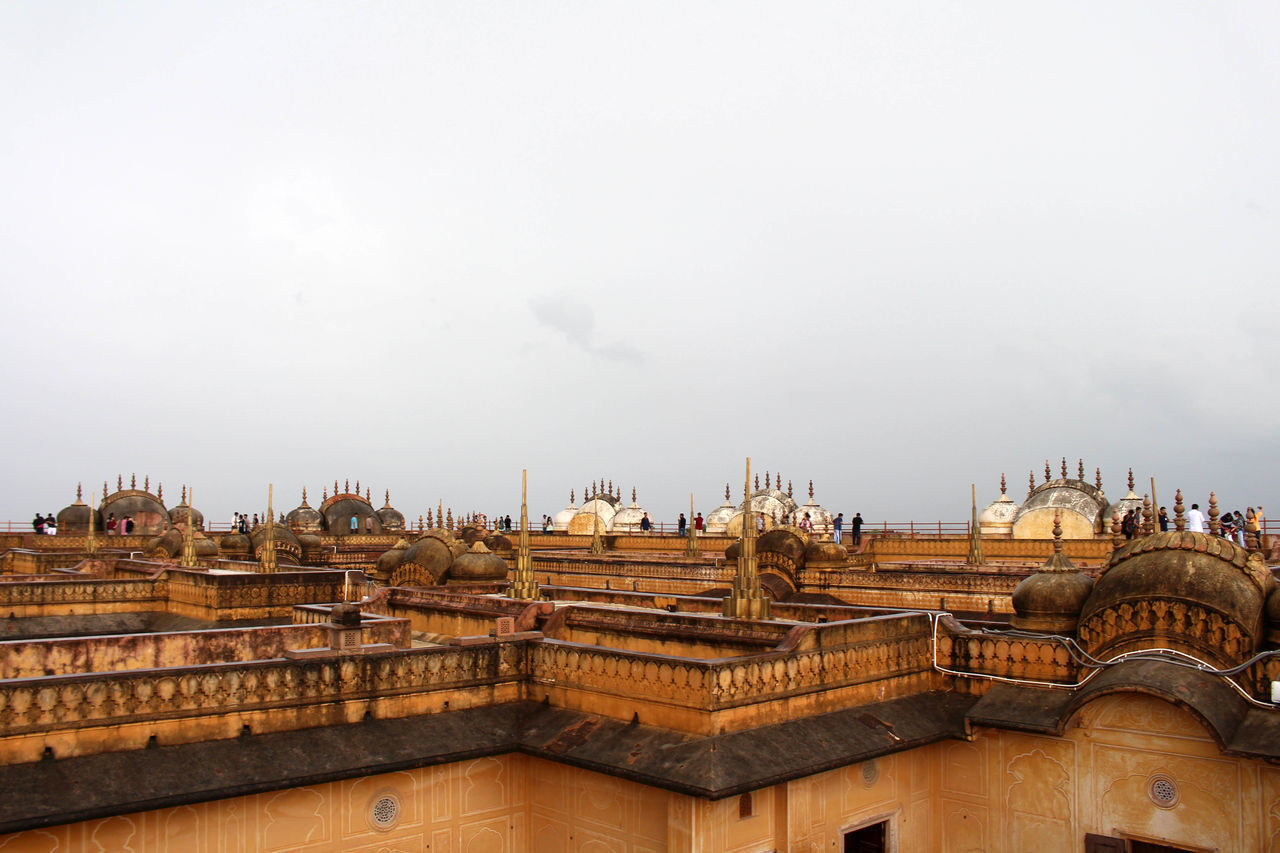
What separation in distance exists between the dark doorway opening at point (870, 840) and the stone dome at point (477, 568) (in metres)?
11.9

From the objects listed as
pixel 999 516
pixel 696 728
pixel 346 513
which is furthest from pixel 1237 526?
pixel 346 513

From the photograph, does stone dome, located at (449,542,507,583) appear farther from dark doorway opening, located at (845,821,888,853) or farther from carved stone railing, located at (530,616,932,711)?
dark doorway opening, located at (845,821,888,853)

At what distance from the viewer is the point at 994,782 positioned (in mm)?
12344

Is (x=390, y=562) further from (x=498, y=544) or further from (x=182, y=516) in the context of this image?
(x=182, y=516)

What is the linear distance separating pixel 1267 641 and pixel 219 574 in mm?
18449

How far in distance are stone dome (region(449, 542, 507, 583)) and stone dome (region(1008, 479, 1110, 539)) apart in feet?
86.2

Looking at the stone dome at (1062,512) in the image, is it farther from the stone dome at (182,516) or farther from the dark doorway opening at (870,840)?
the stone dome at (182,516)

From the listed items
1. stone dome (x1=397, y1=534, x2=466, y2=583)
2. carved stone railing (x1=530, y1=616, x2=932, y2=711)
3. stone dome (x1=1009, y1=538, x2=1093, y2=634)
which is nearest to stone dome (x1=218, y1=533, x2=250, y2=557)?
stone dome (x1=397, y1=534, x2=466, y2=583)

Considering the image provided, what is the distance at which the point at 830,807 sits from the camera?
1114cm

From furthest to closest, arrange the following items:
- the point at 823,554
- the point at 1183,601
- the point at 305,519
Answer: the point at 305,519 < the point at 823,554 < the point at 1183,601

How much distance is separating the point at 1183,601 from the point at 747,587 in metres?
5.46

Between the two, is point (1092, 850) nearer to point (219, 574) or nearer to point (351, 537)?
point (219, 574)

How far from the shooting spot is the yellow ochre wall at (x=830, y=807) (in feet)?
32.0

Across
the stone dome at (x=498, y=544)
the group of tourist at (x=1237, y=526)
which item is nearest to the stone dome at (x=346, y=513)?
the stone dome at (x=498, y=544)
